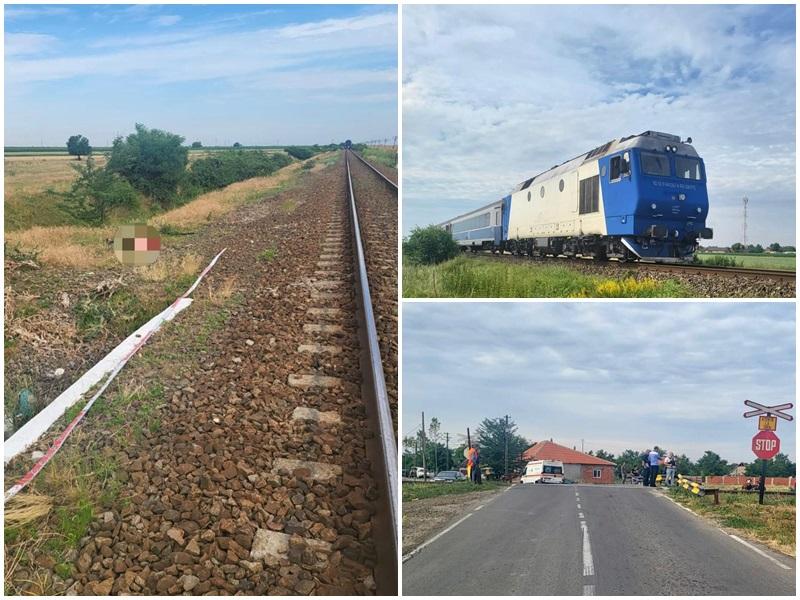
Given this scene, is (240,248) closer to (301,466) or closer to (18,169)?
(18,169)

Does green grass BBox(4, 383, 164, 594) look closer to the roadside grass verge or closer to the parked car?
the parked car

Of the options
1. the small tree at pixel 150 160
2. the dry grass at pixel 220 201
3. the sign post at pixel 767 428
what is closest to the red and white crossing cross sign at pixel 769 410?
the sign post at pixel 767 428

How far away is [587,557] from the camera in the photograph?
307 centimetres

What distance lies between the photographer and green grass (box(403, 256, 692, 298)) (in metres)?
3.32

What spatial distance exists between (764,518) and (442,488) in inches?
60.3

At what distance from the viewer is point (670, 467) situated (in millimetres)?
3168

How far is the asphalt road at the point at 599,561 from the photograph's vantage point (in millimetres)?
2891

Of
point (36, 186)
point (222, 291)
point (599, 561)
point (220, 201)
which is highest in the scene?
point (220, 201)

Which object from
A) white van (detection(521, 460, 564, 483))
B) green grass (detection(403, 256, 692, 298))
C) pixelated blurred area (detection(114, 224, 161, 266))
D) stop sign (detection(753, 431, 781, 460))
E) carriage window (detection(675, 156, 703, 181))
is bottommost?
white van (detection(521, 460, 564, 483))

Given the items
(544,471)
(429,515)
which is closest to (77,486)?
(429,515)

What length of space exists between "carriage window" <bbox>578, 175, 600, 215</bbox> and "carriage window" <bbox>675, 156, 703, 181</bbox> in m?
1.20

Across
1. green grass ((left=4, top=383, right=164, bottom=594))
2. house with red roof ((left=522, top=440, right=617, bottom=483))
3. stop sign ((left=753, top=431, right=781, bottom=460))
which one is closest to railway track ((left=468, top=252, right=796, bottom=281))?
stop sign ((left=753, top=431, right=781, bottom=460))

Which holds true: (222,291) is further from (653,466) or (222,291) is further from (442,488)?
(653,466)

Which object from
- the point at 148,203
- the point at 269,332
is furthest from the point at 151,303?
the point at 148,203
